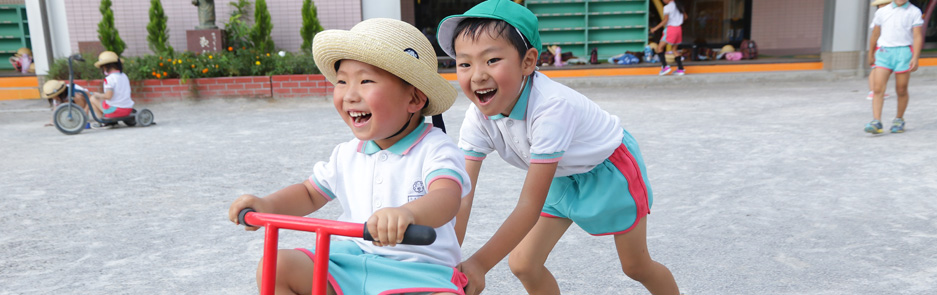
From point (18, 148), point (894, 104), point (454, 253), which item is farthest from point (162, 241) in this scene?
point (894, 104)

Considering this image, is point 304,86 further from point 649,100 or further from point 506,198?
point 506,198

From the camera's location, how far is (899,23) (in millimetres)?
5891

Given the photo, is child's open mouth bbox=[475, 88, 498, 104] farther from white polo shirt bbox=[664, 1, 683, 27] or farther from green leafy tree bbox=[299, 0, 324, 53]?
white polo shirt bbox=[664, 1, 683, 27]

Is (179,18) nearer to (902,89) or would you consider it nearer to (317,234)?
(902,89)

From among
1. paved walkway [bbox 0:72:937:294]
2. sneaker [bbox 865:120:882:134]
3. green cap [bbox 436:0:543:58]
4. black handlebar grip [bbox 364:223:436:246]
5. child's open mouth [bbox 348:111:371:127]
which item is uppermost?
green cap [bbox 436:0:543:58]

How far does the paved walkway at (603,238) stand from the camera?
2932mm

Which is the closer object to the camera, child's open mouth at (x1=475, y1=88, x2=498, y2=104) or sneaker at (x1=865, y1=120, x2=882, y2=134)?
child's open mouth at (x1=475, y1=88, x2=498, y2=104)

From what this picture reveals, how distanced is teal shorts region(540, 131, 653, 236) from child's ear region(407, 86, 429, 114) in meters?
0.85

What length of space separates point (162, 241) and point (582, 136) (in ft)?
7.63

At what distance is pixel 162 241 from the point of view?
11.3ft

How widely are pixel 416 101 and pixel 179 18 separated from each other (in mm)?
10978

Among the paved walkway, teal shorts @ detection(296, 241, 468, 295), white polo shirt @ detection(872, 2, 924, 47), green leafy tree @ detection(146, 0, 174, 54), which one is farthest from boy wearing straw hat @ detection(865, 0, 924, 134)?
green leafy tree @ detection(146, 0, 174, 54)

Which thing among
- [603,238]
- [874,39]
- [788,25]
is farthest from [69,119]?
[788,25]

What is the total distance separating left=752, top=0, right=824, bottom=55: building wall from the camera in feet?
55.9
